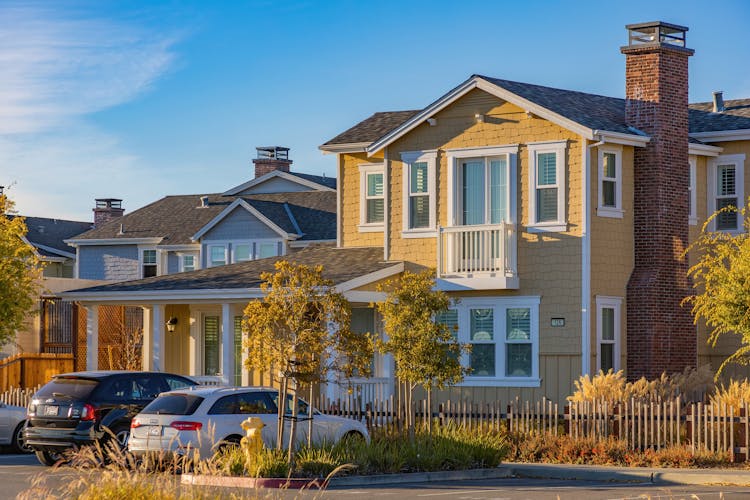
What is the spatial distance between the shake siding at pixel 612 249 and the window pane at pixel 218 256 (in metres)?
22.0

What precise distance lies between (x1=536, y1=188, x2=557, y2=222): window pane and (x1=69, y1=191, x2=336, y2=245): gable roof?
59.8ft

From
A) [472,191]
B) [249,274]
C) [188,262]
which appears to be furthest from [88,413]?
[188,262]

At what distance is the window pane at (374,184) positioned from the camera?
33.5m

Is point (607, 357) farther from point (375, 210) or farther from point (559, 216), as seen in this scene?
point (375, 210)

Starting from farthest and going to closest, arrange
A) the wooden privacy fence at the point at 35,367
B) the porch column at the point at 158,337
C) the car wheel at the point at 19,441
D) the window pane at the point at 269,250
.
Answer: the window pane at the point at 269,250
the wooden privacy fence at the point at 35,367
the porch column at the point at 158,337
the car wheel at the point at 19,441

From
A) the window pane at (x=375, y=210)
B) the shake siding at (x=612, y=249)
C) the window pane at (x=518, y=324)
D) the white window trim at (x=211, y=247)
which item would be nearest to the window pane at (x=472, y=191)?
the window pane at (x=518, y=324)

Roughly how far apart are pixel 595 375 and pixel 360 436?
Result: 778cm

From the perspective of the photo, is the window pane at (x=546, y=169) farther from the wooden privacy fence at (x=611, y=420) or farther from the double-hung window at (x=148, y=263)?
the double-hung window at (x=148, y=263)

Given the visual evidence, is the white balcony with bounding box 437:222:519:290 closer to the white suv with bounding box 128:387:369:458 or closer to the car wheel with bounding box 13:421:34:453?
the white suv with bounding box 128:387:369:458

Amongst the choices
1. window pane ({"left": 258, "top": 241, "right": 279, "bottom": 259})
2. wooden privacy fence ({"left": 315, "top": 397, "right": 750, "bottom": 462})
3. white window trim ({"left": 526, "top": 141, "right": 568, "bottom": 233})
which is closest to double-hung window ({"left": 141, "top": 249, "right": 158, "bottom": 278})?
window pane ({"left": 258, "top": 241, "right": 279, "bottom": 259})

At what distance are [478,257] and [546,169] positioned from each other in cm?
242

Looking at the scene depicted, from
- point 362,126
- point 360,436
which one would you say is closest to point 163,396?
point 360,436

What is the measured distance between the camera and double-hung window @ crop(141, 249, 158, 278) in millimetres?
53938

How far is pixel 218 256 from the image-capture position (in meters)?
49.6
